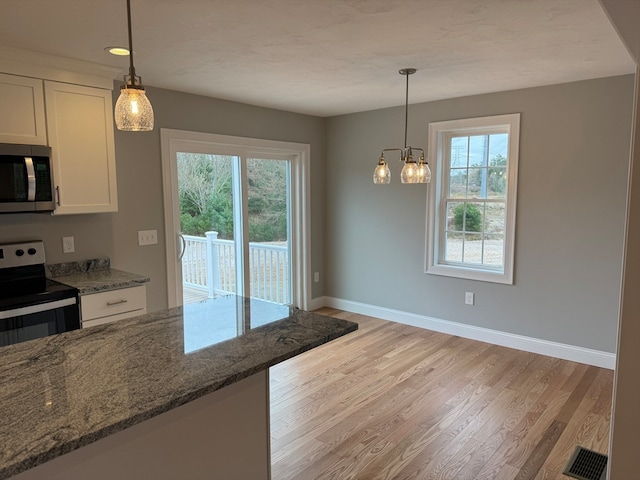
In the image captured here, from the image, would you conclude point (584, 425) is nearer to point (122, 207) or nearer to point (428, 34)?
point (428, 34)

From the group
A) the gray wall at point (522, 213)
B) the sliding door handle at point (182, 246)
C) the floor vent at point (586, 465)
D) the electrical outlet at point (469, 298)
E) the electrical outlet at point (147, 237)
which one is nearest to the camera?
the floor vent at point (586, 465)

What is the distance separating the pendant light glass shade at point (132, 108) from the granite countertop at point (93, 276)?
1582mm

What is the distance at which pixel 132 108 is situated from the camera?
1564 mm

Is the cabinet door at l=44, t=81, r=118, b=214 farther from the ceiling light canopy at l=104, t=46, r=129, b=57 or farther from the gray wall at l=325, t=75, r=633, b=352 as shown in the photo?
the gray wall at l=325, t=75, r=633, b=352

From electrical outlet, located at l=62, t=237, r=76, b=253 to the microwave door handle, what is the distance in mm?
567

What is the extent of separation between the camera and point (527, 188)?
393 centimetres

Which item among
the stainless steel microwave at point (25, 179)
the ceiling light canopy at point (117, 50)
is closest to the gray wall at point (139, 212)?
the stainless steel microwave at point (25, 179)

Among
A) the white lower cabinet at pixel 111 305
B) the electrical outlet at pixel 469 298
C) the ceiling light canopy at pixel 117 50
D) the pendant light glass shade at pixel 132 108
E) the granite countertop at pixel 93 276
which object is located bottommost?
the electrical outlet at pixel 469 298

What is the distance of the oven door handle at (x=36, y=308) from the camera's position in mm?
2398

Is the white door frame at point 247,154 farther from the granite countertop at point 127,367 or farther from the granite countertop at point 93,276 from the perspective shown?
the granite countertop at point 127,367

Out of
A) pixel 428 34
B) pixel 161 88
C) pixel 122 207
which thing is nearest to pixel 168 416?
pixel 428 34

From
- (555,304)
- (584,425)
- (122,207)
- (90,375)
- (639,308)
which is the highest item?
(122,207)

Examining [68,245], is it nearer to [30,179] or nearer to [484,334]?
[30,179]

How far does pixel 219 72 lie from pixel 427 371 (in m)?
2.89
